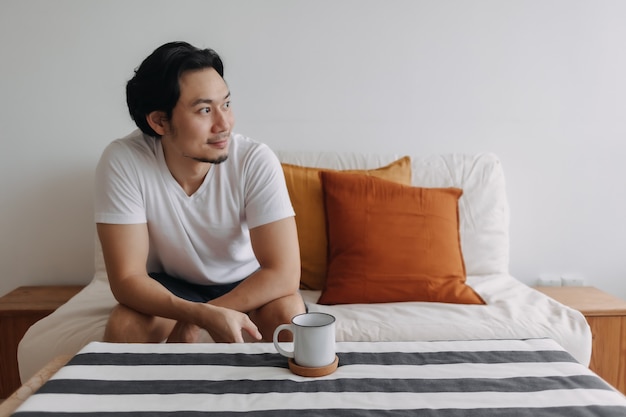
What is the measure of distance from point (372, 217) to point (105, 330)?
36.1 inches

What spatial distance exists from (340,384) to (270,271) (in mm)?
630

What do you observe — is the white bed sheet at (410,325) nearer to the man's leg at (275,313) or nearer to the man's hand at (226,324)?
the man's leg at (275,313)

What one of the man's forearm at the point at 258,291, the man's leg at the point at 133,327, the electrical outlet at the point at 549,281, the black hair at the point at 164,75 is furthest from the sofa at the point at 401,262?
the black hair at the point at 164,75

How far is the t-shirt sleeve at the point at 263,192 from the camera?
5.54 ft

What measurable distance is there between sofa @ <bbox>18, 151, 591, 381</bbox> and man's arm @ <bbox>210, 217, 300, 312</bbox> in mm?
253

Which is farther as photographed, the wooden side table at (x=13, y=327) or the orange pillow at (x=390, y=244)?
the wooden side table at (x=13, y=327)

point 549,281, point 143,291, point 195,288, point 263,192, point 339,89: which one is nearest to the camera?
point 143,291

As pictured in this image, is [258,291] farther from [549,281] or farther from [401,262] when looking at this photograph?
[549,281]

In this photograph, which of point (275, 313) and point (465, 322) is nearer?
point (275, 313)

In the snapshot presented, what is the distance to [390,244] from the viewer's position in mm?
2012

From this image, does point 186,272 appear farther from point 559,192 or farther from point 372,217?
point 559,192

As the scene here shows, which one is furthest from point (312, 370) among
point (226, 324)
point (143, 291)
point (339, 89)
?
point (339, 89)

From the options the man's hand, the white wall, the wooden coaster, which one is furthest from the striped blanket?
the white wall

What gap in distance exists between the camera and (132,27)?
2.39 metres
